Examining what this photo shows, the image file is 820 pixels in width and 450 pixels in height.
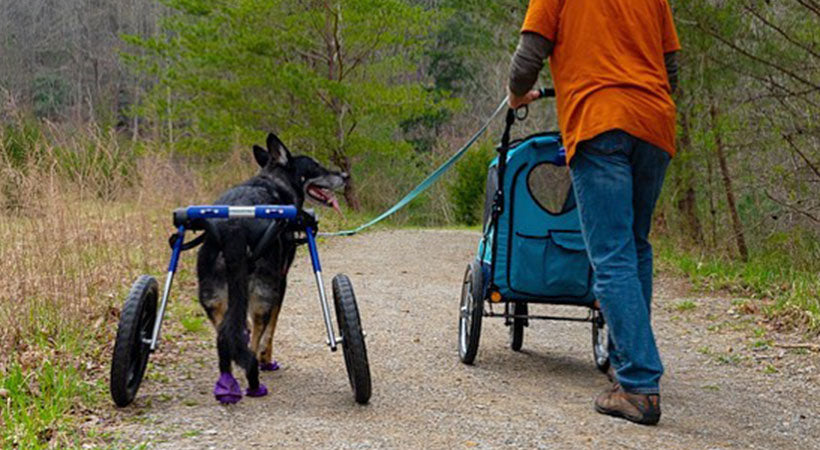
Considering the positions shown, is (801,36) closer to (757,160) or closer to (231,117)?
(757,160)

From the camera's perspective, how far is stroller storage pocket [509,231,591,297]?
14.1ft

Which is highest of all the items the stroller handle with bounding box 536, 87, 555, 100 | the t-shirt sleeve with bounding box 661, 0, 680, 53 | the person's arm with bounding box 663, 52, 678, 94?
the t-shirt sleeve with bounding box 661, 0, 680, 53

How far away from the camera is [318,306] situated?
696 centimetres

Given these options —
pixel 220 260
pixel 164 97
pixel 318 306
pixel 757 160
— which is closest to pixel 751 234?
pixel 757 160

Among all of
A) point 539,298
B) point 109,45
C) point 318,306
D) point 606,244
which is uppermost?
point 109,45

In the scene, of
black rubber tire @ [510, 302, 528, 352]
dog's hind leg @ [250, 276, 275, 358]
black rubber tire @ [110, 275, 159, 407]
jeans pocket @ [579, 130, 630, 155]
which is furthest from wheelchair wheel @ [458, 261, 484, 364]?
black rubber tire @ [110, 275, 159, 407]

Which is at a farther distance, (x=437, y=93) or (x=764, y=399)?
(x=437, y=93)

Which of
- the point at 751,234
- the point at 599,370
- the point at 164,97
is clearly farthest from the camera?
the point at 164,97

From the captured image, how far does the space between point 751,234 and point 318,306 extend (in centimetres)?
526

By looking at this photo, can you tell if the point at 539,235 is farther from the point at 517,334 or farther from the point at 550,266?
the point at 517,334

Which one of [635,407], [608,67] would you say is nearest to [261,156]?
[608,67]

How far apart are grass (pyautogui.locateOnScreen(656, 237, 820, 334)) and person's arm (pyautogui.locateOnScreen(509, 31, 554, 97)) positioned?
3197 millimetres

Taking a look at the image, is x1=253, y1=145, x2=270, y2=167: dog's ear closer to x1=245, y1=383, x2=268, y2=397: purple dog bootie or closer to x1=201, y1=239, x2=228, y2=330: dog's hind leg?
x1=201, y1=239, x2=228, y2=330: dog's hind leg

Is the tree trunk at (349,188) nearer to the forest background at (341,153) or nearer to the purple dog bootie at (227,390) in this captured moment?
the forest background at (341,153)
